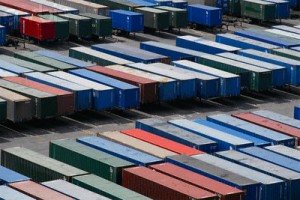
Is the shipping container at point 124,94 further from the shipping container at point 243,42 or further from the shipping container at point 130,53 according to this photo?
the shipping container at point 243,42

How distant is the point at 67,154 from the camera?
103 metres

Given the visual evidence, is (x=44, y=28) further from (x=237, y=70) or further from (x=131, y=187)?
(x=131, y=187)

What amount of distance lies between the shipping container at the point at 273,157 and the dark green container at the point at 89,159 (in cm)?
1086

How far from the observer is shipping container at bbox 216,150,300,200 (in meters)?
96.6

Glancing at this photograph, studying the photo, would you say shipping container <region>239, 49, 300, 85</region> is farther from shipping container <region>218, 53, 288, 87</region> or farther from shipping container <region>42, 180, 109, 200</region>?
shipping container <region>42, 180, 109, 200</region>

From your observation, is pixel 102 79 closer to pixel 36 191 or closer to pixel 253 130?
pixel 253 130

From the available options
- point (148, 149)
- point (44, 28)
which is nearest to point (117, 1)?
point (44, 28)

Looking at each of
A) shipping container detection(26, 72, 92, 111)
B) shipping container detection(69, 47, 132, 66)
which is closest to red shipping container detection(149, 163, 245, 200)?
shipping container detection(26, 72, 92, 111)

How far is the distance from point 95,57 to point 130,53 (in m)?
4.41

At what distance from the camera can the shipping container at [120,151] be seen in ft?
328

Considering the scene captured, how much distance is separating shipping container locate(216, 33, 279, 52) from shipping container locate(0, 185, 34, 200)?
61.8 metres

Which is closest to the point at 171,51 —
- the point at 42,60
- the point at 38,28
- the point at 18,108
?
the point at 42,60

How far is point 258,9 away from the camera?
174000 mm

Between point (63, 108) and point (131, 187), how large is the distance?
85.5 feet
